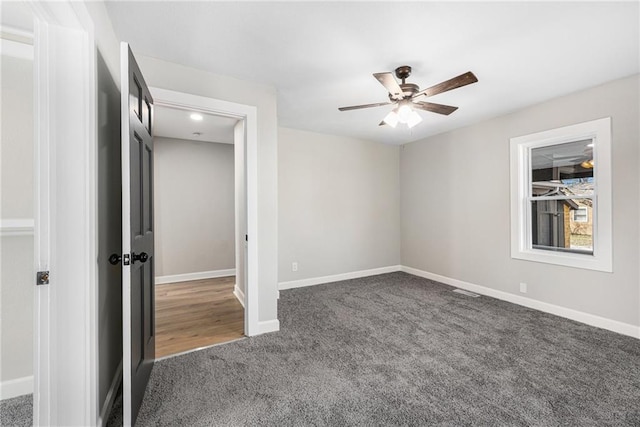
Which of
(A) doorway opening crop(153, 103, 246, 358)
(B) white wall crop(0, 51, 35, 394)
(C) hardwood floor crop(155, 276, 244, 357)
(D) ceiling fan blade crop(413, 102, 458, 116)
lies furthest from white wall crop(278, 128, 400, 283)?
(B) white wall crop(0, 51, 35, 394)

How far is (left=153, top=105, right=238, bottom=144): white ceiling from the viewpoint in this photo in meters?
3.58

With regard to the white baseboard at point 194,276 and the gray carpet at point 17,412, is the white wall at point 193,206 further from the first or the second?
the gray carpet at point 17,412

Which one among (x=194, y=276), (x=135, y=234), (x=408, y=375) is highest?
(x=135, y=234)

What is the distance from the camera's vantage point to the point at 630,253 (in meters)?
2.65

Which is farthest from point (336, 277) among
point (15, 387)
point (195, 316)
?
point (15, 387)

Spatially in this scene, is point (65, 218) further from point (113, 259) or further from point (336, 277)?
point (336, 277)

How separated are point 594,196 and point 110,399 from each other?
455cm

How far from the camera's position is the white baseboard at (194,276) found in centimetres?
464

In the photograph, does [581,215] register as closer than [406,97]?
No

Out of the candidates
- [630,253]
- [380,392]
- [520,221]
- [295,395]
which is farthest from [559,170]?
[295,395]

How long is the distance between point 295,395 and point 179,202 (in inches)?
157

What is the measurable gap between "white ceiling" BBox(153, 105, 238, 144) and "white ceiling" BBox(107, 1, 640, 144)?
47.6 inches

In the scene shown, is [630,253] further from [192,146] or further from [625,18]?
[192,146]

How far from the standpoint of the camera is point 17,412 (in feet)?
5.57
